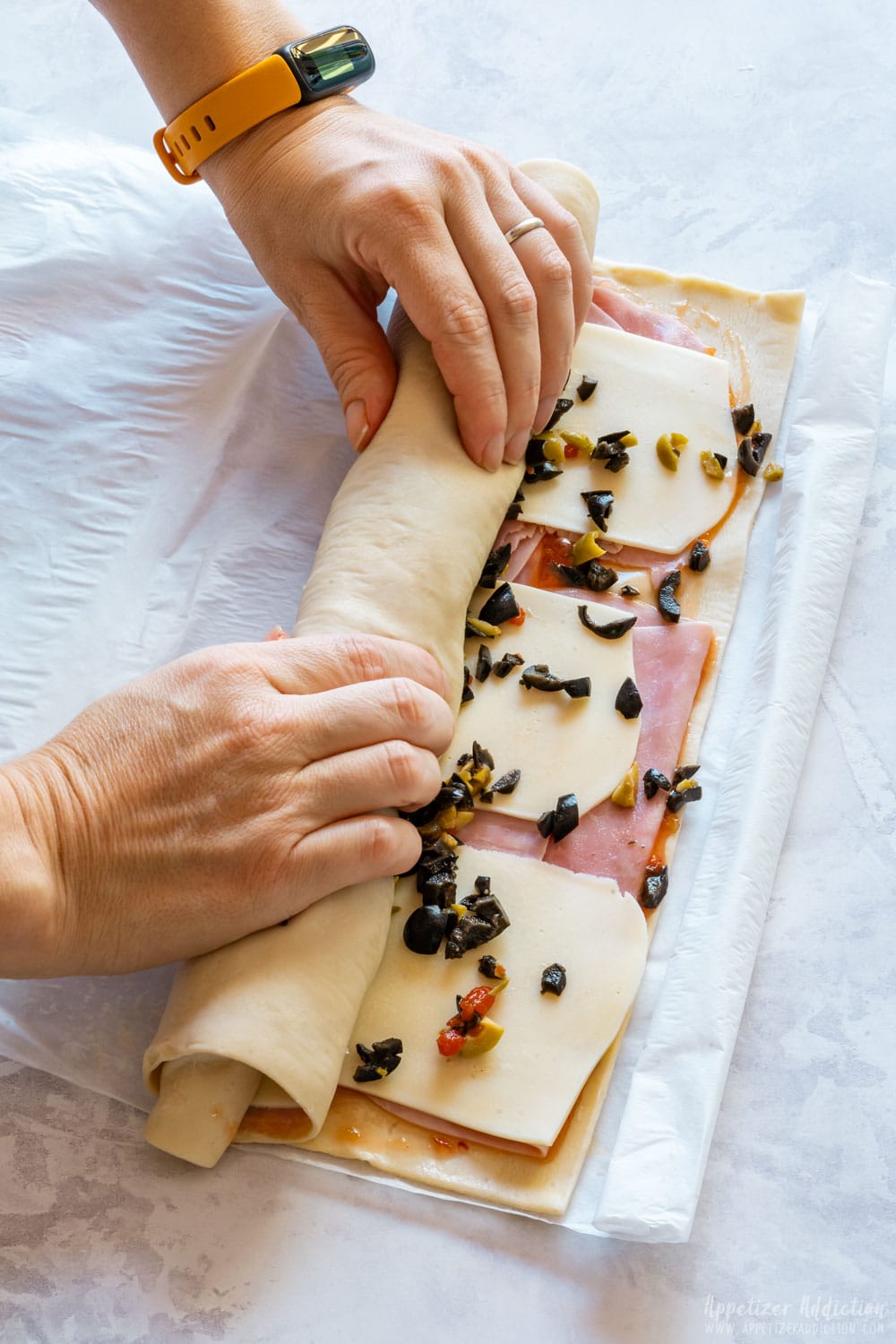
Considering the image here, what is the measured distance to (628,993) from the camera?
179 cm

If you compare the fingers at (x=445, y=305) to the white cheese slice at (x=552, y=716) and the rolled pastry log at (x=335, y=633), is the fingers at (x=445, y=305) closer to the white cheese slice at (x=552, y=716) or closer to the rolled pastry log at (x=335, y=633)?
the rolled pastry log at (x=335, y=633)

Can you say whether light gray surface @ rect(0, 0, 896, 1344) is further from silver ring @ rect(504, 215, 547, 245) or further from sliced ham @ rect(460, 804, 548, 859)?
silver ring @ rect(504, 215, 547, 245)

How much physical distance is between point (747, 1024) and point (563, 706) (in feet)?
1.88

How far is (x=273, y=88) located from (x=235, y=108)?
3.1 inches

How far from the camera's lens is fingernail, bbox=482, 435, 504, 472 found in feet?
6.83

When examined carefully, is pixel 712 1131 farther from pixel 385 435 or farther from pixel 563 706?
pixel 385 435

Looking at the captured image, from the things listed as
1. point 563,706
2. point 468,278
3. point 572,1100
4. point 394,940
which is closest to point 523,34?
point 468,278

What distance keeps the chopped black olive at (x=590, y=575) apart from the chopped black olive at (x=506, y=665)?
0.70 feet

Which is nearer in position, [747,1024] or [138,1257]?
[138,1257]

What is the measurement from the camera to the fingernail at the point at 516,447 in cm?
213

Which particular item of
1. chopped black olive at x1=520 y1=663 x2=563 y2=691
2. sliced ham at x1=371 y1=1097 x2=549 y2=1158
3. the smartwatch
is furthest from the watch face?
sliced ham at x1=371 y1=1097 x2=549 y2=1158

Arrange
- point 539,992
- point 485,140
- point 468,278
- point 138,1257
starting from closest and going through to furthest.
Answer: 1. point 138,1257
2. point 539,992
3. point 468,278
4. point 485,140

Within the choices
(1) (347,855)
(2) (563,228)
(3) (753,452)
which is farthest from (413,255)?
(1) (347,855)

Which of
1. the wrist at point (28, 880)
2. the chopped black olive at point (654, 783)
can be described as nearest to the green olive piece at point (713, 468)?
the chopped black olive at point (654, 783)
